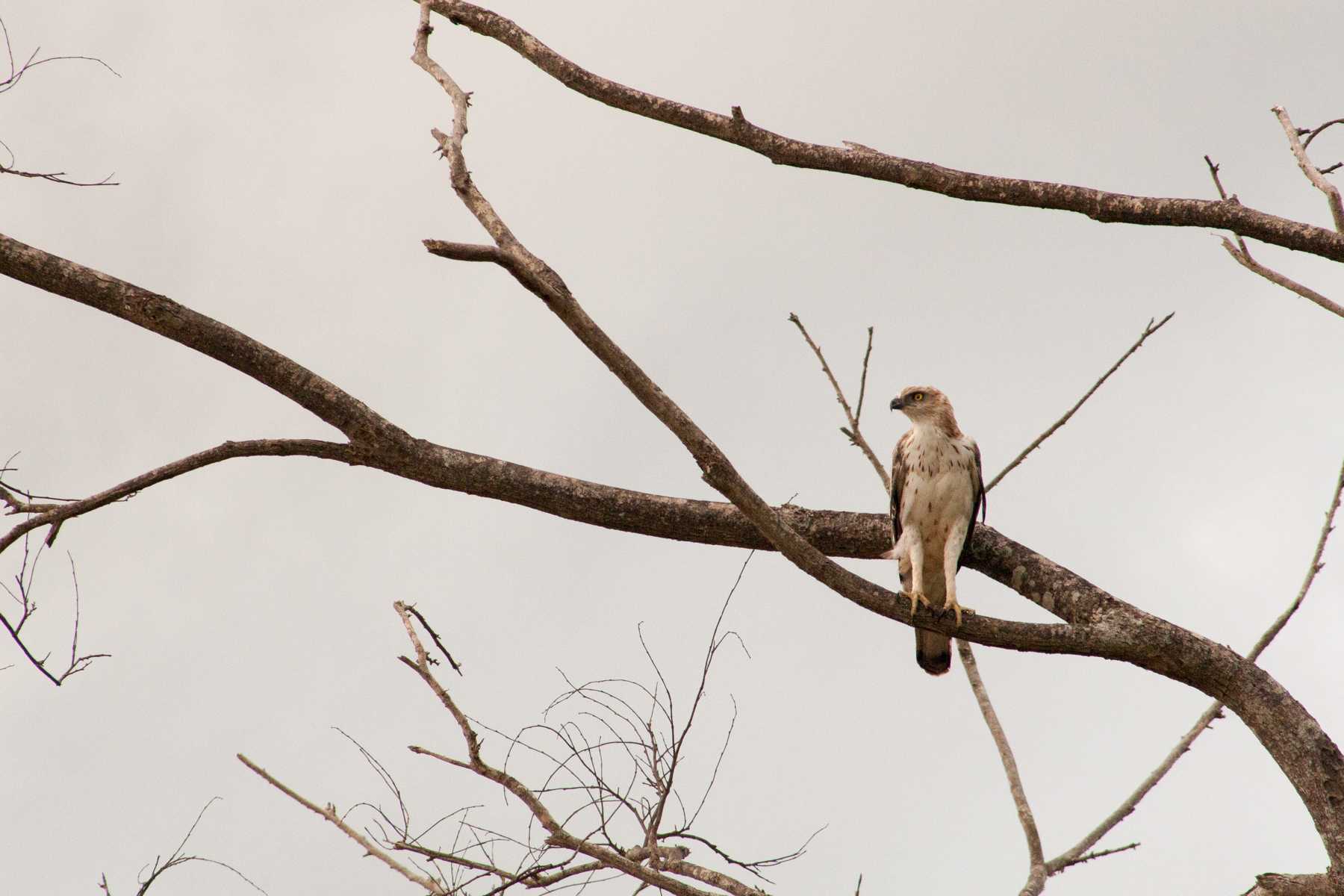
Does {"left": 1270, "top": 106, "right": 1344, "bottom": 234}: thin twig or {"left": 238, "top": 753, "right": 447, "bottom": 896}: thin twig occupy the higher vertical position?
{"left": 1270, "top": 106, "right": 1344, "bottom": 234}: thin twig

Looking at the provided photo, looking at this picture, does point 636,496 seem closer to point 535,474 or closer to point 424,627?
point 535,474

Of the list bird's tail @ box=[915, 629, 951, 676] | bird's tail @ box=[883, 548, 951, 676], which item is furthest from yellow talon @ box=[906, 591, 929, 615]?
bird's tail @ box=[915, 629, 951, 676]

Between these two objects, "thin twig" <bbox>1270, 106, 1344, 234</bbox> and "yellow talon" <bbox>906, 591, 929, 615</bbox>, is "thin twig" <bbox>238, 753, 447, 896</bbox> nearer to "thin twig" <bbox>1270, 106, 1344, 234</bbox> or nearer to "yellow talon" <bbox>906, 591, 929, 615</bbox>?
"yellow talon" <bbox>906, 591, 929, 615</bbox>

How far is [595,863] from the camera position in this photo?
4812mm

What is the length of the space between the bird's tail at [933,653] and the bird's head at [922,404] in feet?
3.67

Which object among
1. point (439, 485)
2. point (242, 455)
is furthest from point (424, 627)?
point (242, 455)

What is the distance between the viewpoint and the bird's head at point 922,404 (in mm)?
6230

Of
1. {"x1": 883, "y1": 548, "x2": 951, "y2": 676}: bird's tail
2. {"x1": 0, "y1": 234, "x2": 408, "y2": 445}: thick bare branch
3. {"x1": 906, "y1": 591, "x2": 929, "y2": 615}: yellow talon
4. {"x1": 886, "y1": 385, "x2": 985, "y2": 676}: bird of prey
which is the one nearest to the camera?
{"x1": 0, "y1": 234, "x2": 408, "y2": 445}: thick bare branch

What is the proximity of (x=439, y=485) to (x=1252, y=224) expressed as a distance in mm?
3687

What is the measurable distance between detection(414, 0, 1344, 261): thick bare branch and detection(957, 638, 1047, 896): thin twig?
7.59ft

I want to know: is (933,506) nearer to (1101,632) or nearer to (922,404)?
(922,404)

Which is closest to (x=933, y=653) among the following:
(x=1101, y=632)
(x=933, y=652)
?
(x=933, y=652)

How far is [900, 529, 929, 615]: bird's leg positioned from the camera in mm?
5492

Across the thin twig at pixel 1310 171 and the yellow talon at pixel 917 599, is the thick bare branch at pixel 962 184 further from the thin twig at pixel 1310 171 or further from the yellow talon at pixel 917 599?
the yellow talon at pixel 917 599
